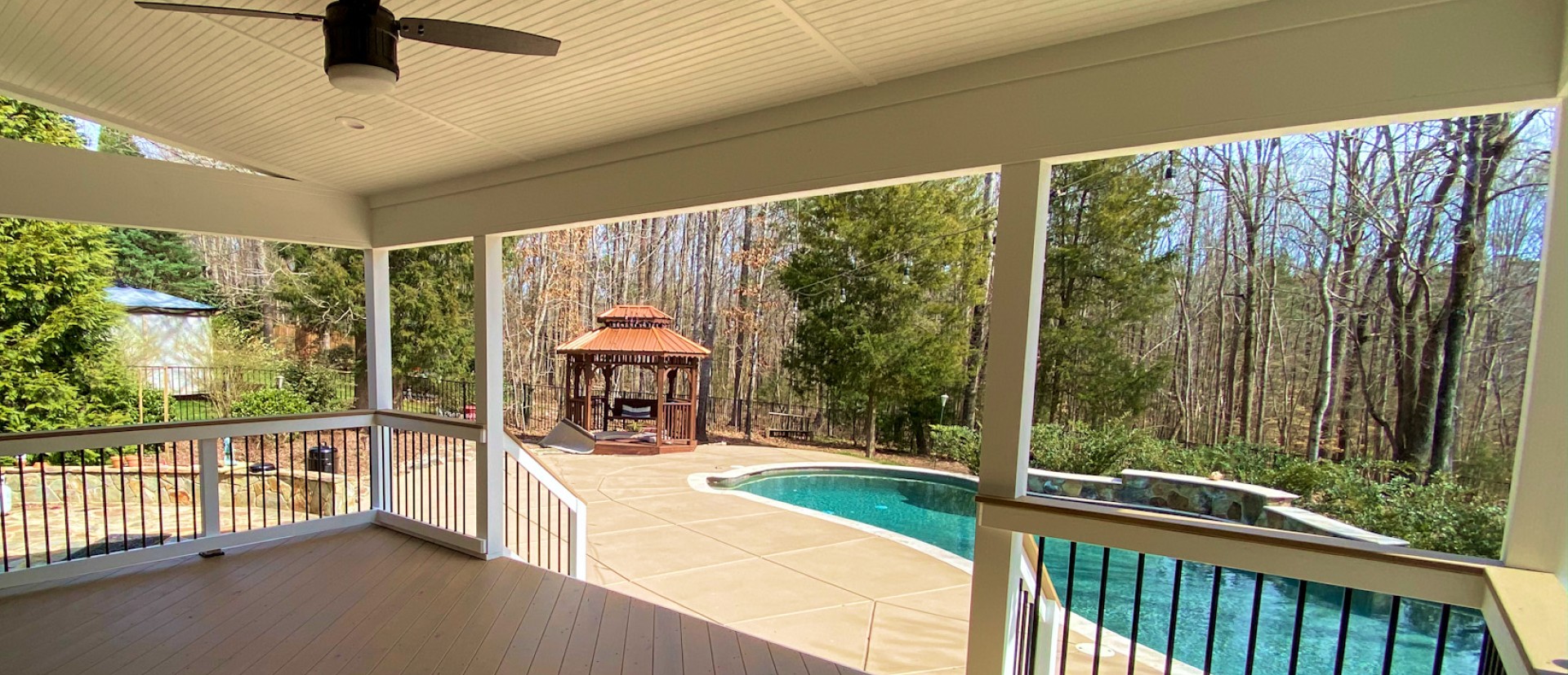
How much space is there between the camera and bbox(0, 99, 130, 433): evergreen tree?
752cm

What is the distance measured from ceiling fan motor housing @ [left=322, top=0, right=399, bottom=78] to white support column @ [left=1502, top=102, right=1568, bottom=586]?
10.0ft

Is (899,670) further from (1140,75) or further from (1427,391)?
(1427,391)

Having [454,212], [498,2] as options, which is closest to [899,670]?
[498,2]

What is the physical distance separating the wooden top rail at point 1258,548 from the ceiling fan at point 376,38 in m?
2.13

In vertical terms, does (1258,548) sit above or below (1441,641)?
above

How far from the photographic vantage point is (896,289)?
11.9m

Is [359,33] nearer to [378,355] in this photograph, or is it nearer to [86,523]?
[378,355]

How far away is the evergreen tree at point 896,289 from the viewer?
38.3ft

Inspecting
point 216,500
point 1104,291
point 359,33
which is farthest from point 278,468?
point 1104,291

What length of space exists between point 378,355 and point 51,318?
721 cm

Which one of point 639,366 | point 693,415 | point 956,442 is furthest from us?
point 639,366

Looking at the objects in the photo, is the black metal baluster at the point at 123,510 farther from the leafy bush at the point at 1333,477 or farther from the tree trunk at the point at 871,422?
the tree trunk at the point at 871,422

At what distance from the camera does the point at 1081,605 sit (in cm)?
596

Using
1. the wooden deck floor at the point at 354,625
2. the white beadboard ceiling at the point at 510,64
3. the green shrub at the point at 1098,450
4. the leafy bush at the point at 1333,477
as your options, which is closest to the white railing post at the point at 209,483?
the wooden deck floor at the point at 354,625
